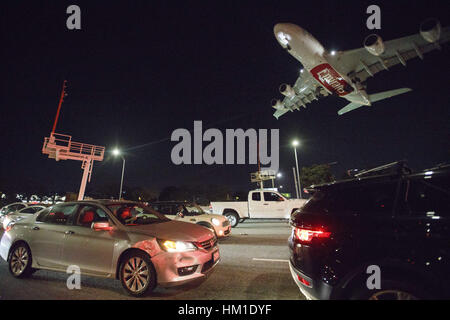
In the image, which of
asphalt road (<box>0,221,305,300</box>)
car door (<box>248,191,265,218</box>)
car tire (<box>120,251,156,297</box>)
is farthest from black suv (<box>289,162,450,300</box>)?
car door (<box>248,191,265,218</box>)

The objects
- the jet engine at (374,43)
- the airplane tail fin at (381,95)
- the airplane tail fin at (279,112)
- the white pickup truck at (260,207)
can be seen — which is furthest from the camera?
the airplane tail fin at (279,112)

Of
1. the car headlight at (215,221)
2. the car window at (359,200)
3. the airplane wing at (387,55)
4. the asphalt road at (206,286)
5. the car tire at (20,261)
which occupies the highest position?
the airplane wing at (387,55)

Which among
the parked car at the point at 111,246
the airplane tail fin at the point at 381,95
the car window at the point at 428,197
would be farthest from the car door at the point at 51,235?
the airplane tail fin at the point at 381,95

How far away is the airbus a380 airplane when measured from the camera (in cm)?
1538

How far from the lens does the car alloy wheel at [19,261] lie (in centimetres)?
461

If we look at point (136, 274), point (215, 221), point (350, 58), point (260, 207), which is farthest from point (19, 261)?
point (350, 58)

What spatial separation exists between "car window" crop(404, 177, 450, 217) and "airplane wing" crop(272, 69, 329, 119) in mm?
21021

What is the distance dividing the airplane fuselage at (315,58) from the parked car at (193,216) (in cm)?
1461

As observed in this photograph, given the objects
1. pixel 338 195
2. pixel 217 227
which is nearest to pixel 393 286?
pixel 338 195

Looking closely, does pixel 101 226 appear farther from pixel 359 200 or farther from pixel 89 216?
pixel 359 200

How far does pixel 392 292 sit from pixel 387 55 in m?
21.3

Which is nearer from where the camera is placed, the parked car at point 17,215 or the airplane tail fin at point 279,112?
the parked car at point 17,215

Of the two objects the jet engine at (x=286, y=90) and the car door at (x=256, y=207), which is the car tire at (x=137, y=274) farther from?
the jet engine at (x=286, y=90)
